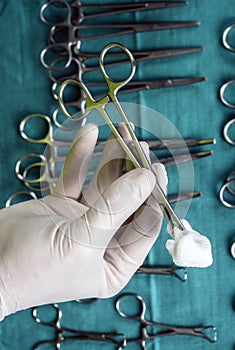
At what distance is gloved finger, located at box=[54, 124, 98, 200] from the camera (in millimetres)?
746

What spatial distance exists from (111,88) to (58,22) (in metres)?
0.40

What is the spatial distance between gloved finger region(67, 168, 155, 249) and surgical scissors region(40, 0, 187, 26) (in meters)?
0.42

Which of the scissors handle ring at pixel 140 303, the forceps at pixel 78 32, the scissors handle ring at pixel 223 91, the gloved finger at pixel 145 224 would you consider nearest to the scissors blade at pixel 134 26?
the forceps at pixel 78 32

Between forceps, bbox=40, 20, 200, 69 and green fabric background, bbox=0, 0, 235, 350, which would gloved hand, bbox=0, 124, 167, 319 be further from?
forceps, bbox=40, 20, 200, 69

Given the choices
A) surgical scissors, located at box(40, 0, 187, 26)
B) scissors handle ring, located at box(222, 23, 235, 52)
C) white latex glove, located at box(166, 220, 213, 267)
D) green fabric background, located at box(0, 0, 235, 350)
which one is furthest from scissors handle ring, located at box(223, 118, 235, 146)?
white latex glove, located at box(166, 220, 213, 267)

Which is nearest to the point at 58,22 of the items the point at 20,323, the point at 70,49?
the point at 70,49

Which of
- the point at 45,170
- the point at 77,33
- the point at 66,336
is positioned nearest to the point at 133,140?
the point at 45,170

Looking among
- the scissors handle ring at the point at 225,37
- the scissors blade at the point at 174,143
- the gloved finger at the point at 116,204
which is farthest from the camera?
the scissors handle ring at the point at 225,37

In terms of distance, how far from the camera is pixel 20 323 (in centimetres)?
108

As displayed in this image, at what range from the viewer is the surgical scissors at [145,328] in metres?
1.00

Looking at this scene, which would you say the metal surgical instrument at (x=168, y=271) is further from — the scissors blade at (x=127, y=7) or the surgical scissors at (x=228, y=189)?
the scissors blade at (x=127, y=7)

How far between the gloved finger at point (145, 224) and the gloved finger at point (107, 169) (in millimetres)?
55

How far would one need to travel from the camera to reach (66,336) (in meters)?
1.06

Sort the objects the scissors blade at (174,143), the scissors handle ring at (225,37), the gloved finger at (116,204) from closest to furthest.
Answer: the gloved finger at (116,204) → the scissors blade at (174,143) → the scissors handle ring at (225,37)
